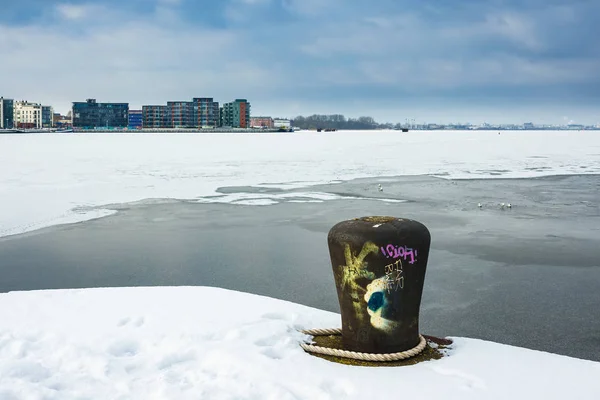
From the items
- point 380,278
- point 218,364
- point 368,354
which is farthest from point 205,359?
point 380,278

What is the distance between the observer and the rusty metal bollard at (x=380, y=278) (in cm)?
559

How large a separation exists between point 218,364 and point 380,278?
1584mm

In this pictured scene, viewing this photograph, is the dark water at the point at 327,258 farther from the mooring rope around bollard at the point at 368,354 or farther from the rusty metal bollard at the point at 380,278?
the rusty metal bollard at the point at 380,278

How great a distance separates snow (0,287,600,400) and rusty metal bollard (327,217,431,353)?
37 cm

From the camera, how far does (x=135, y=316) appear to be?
6816mm

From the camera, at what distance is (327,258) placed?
411 inches

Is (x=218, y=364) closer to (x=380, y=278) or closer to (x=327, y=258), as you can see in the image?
(x=380, y=278)

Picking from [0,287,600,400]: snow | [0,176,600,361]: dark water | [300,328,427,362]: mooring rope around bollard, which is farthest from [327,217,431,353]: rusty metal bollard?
[0,176,600,361]: dark water

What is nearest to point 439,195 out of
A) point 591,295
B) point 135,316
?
point 591,295

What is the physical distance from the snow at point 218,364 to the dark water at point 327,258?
950mm

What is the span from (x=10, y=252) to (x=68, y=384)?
6.75 metres

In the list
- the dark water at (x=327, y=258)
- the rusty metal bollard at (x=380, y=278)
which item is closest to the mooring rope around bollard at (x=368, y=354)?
the rusty metal bollard at (x=380, y=278)

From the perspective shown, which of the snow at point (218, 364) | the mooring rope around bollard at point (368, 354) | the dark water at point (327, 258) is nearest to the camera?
the snow at point (218, 364)

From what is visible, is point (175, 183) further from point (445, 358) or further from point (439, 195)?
point (445, 358)
